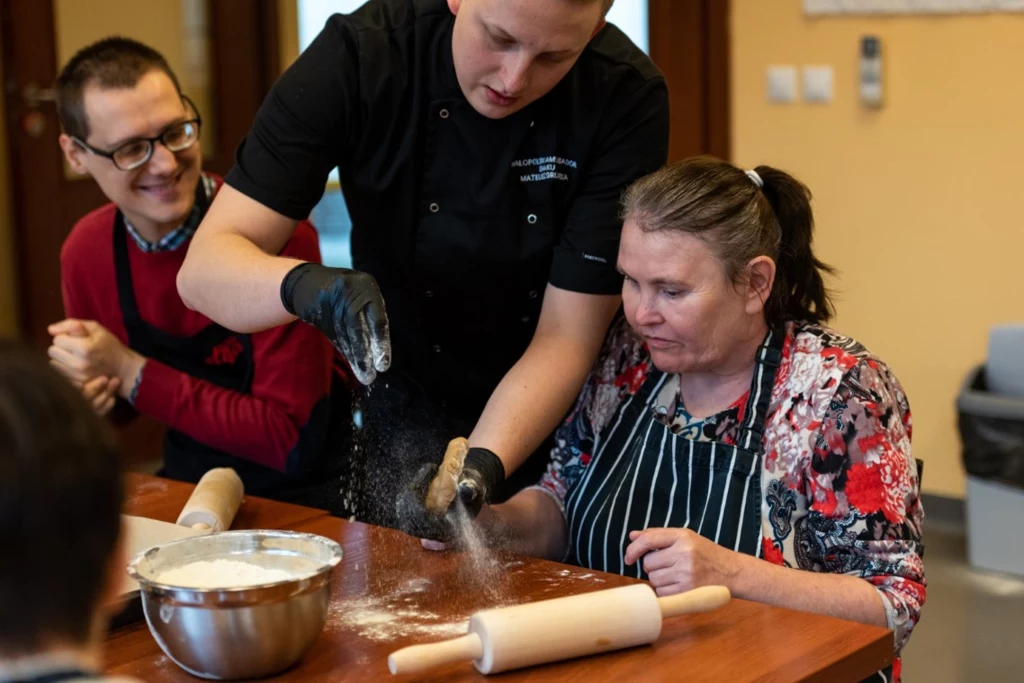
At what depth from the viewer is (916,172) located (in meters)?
3.84

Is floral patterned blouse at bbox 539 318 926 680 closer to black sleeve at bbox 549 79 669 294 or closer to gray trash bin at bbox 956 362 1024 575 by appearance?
black sleeve at bbox 549 79 669 294

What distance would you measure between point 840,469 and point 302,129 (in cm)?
86

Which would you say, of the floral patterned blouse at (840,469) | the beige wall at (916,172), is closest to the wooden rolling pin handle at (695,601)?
the floral patterned blouse at (840,469)

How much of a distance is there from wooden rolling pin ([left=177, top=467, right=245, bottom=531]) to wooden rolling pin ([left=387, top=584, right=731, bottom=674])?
1.61 feet

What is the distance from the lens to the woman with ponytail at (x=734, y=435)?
5.19 ft

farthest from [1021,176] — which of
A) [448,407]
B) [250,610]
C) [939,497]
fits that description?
[250,610]

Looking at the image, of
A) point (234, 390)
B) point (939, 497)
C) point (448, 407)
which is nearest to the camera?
point (448, 407)

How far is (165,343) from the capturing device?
241 centimetres

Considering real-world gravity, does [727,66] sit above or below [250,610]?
above

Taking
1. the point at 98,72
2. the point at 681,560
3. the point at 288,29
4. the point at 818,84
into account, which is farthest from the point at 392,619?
the point at 288,29

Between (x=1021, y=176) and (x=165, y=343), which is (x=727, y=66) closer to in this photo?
(x=1021, y=176)

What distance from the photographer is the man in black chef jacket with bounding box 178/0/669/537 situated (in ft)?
5.79

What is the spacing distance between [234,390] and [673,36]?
7.91ft

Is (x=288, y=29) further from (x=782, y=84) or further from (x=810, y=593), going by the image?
(x=810, y=593)
